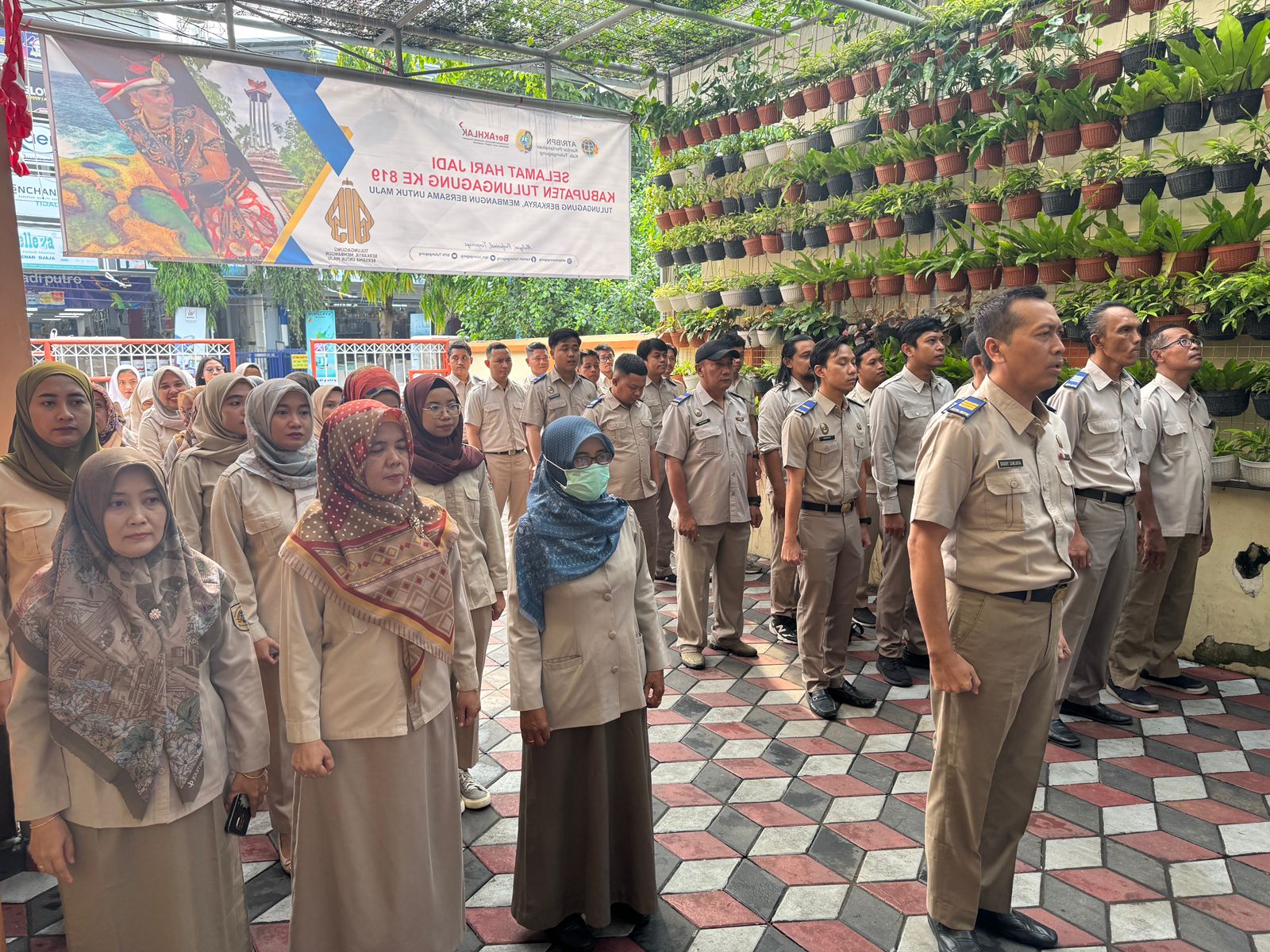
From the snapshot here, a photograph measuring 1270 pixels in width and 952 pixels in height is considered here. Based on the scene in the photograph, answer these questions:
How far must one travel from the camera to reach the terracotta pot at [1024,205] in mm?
5371

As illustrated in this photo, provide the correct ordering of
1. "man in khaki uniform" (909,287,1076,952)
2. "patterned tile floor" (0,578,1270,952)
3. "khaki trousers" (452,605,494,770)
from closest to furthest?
"man in khaki uniform" (909,287,1076,952)
"patterned tile floor" (0,578,1270,952)
"khaki trousers" (452,605,494,770)

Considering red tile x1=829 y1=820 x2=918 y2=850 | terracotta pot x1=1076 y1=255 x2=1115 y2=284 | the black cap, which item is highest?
terracotta pot x1=1076 y1=255 x2=1115 y2=284

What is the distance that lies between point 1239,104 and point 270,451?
16.1 ft

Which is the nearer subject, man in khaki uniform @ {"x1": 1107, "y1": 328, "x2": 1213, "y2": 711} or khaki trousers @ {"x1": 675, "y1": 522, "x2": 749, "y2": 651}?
man in khaki uniform @ {"x1": 1107, "y1": 328, "x2": 1213, "y2": 711}

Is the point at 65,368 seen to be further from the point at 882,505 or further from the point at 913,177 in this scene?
the point at 913,177

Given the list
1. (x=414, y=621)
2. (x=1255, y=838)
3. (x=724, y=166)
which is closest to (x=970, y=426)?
(x=414, y=621)

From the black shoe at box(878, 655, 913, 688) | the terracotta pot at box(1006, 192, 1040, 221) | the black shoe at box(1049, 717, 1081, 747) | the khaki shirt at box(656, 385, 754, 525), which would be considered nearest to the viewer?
the black shoe at box(1049, 717, 1081, 747)

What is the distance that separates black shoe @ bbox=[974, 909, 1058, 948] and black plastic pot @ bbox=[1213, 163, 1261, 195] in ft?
12.9

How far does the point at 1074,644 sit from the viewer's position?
3832 millimetres

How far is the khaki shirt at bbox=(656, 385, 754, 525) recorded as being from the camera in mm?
4949

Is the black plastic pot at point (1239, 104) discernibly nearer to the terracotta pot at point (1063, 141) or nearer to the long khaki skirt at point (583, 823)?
the terracotta pot at point (1063, 141)

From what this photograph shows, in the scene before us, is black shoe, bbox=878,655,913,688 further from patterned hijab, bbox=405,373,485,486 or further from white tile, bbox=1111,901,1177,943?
patterned hijab, bbox=405,373,485,486

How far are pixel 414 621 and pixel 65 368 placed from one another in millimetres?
1560

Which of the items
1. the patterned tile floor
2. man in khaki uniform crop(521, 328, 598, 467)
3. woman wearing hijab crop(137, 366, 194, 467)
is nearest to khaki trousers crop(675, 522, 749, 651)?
the patterned tile floor
